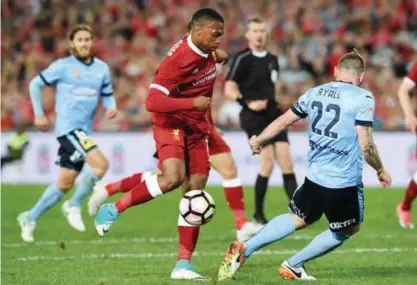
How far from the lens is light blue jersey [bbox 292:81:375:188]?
878cm

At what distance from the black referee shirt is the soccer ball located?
465 cm

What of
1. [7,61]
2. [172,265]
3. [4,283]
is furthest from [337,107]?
[7,61]

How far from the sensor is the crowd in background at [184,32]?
23.2 metres

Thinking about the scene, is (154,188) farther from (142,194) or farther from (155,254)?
(155,254)

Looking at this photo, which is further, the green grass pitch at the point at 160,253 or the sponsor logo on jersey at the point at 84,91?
the sponsor logo on jersey at the point at 84,91

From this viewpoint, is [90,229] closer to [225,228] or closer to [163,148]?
[225,228]

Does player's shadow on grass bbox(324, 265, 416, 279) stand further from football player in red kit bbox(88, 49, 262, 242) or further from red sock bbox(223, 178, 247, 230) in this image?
red sock bbox(223, 178, 247, 230)

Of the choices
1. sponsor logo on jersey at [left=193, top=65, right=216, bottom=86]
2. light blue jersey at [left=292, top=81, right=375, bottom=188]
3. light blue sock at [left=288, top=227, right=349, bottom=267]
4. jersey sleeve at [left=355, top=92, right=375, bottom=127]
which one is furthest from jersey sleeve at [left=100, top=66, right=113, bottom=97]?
jersey sleeve at [left=355, top=92, right=375, bottom=127]

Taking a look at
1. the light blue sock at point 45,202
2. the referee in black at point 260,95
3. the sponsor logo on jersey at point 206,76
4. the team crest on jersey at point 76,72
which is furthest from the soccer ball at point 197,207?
the team crest on jersey at point 76,72

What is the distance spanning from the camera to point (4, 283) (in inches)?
365

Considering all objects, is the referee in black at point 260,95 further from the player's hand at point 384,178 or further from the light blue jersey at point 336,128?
the player's hand at point 384,178

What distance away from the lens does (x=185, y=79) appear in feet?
31.1

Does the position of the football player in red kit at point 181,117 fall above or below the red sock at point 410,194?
above

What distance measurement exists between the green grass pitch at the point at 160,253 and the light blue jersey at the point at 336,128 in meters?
0.93
